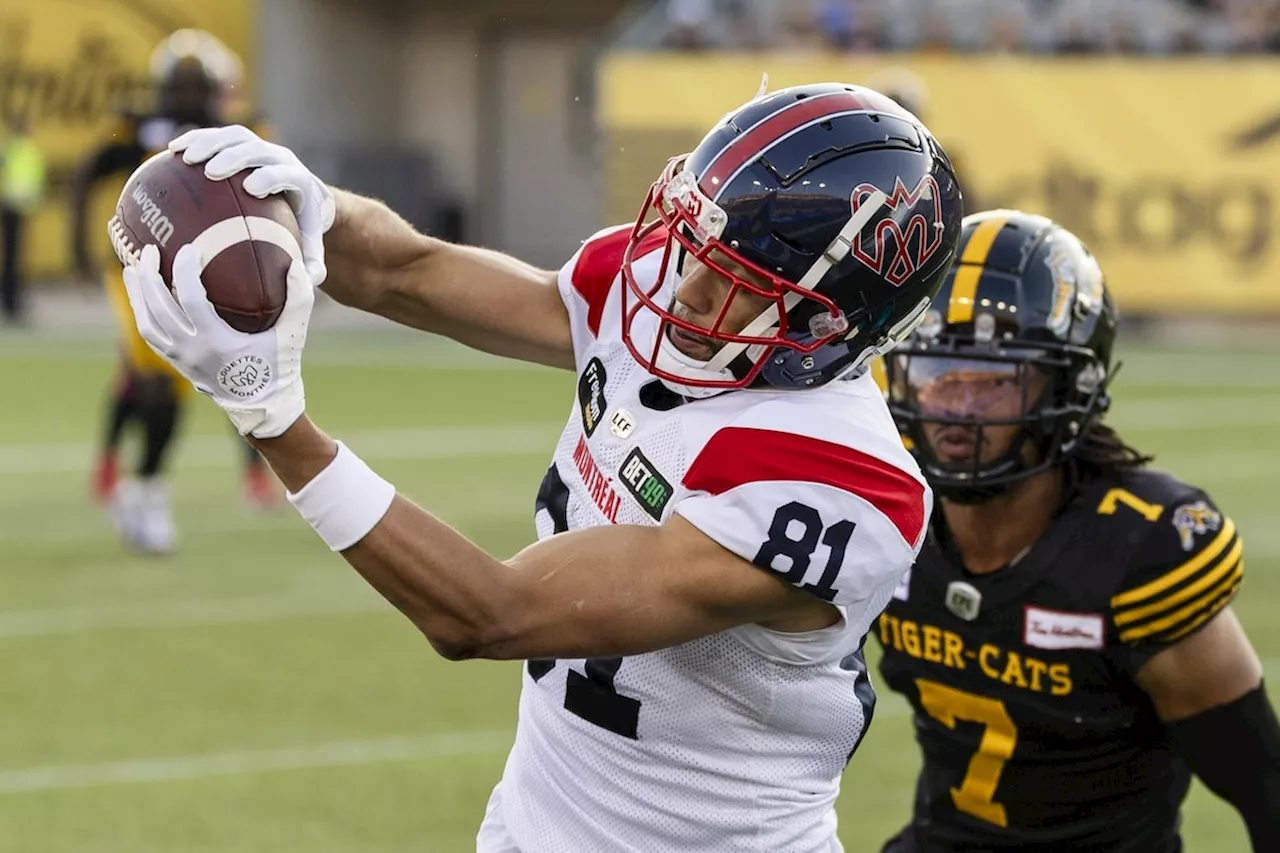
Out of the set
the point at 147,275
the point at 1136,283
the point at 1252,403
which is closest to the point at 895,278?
the point at 147,275

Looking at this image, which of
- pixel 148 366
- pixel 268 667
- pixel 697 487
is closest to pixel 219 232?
pixel 697 487

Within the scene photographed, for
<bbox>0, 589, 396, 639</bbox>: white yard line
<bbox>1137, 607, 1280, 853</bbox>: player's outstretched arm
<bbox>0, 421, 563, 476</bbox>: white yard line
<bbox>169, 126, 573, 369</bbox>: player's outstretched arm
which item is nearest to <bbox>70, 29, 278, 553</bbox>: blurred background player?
<bbox>0, 589, 396, 639</bbox>: white yard line

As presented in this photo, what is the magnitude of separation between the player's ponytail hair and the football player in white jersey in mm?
745

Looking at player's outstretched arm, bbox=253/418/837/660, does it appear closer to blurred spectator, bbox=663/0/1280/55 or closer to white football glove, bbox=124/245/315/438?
white football glove, bbox=124/245/315/438

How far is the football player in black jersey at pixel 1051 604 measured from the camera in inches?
115

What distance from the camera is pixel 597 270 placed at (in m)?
2.80

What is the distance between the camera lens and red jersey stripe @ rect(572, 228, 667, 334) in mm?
2777

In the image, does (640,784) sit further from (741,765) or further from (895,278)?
(895,278)

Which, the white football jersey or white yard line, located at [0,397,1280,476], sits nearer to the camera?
the white football jersey

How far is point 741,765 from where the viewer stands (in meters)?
2.55

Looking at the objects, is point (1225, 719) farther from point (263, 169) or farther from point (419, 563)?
point (263, 169)

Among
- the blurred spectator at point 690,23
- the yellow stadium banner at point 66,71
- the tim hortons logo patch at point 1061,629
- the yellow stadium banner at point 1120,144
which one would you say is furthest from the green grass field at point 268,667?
the yellow stadium banner at point 66,71

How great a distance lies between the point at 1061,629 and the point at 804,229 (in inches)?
37.7

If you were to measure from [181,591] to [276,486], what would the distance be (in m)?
1.82
